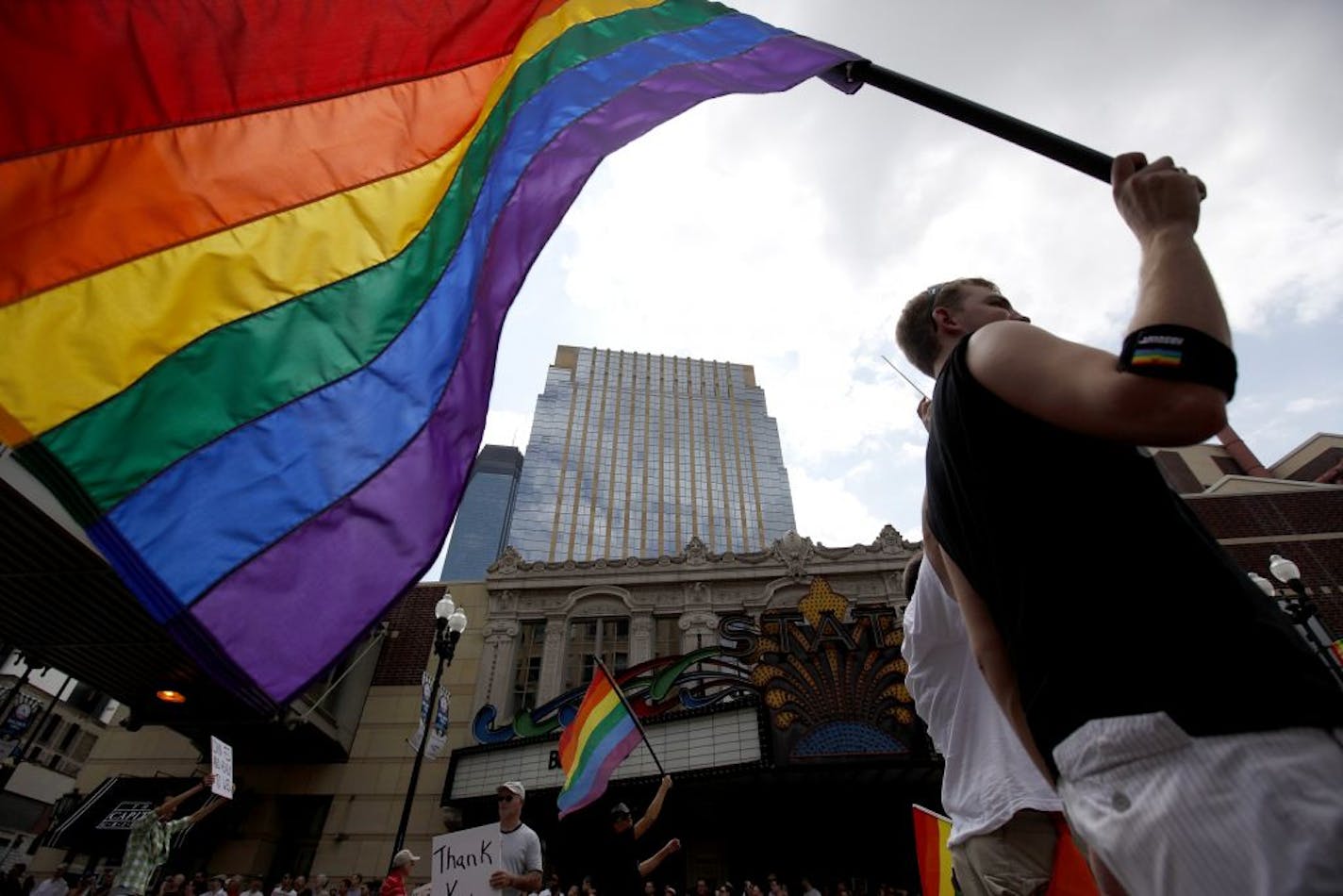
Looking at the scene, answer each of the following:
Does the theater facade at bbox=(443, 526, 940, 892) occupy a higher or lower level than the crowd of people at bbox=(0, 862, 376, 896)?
higher

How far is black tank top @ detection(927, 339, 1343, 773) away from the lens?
1125 mm

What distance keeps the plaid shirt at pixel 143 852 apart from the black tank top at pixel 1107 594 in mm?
10451

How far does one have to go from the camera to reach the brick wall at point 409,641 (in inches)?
811

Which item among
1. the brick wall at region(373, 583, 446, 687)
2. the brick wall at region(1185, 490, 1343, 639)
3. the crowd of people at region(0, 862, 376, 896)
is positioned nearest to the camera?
the crowd of people at region(0, 862, 376, 896)

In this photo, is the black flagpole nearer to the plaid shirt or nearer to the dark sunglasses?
the dark sunglasses

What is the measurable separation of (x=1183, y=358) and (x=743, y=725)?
52.8 ft

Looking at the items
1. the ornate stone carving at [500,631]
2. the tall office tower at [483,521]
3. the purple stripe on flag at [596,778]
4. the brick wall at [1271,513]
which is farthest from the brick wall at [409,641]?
the tall office tower at [483,521]

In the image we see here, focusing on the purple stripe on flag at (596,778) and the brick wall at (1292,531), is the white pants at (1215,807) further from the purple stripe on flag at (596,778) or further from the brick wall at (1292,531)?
the brick wall at (1292,531)

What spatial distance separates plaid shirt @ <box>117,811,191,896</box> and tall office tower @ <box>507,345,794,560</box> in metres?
51.5

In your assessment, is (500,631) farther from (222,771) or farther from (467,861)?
(467,861)

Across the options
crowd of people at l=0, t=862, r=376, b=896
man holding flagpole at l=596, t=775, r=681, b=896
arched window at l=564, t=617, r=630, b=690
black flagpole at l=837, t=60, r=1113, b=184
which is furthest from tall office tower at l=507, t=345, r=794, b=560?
black flagpole at l=837, t=60, r=1113, b=184

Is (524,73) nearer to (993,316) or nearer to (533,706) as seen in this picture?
(993,316)

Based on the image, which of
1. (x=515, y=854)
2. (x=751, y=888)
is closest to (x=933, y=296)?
(x=515, y=854)

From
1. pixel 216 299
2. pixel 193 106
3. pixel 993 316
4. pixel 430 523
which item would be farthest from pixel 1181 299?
pixel 193 106
